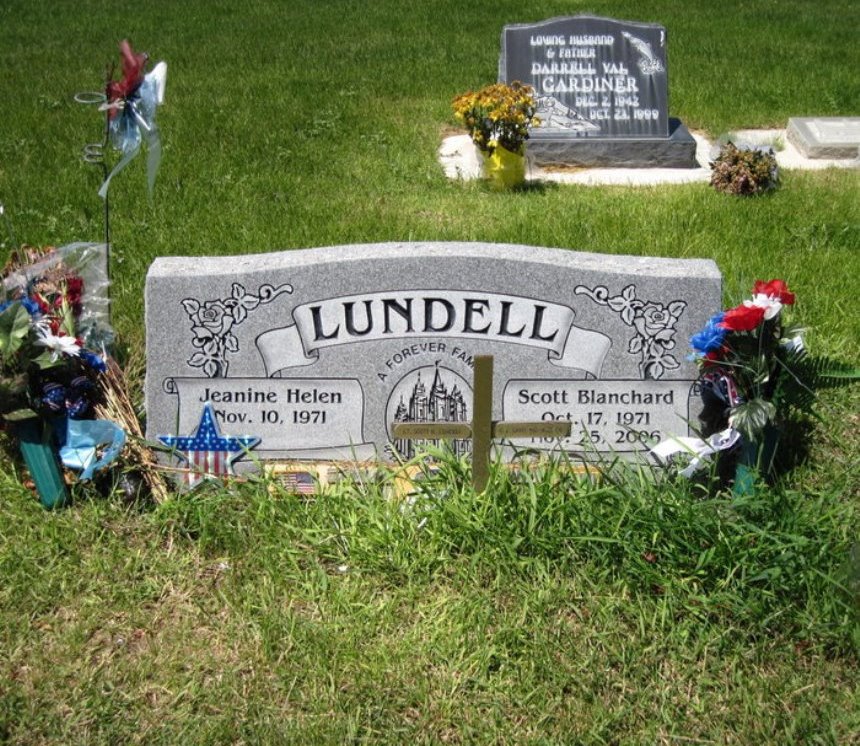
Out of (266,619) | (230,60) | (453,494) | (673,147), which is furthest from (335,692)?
(230,60)

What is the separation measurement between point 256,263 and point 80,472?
972 millimetres

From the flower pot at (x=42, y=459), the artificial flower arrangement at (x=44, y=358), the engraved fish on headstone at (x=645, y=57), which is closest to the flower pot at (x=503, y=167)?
the engraved fish on headstone at (x=645, y=57)

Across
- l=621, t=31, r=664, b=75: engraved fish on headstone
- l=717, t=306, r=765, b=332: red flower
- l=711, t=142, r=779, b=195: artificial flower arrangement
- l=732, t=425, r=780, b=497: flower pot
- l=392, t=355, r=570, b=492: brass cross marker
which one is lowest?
l=732, t=425, r=780, b=497: flower pot

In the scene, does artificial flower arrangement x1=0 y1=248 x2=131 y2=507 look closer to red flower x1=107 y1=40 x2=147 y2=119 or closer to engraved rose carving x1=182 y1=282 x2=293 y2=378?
engraved rose carving x1=182 y1=282 x2=293 y2=378

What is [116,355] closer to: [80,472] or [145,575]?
[80,472]

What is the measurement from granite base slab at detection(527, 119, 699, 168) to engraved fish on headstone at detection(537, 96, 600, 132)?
0.15 metres

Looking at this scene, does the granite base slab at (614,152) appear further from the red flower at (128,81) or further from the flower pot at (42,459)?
the flower pot at (42,459)

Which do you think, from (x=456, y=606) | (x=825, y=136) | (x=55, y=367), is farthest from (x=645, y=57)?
(x=456, y=606)

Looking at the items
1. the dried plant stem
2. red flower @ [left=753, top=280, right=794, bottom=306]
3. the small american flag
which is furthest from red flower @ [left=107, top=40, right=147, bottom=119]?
red flower @ [left=753, top=280, right=794, bottom=306]

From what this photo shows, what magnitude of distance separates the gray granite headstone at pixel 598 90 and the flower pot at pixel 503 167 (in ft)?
2.14

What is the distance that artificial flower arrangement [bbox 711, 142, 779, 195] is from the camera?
6.83 metres

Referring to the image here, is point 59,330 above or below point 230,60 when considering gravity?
below

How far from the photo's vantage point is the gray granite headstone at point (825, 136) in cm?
790

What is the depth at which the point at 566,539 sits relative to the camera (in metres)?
3.57
